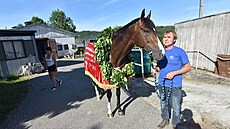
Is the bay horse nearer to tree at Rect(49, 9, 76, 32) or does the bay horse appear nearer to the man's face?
the man's face

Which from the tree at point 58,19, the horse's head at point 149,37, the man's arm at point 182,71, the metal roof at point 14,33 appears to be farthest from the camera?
the tree at point 58,19

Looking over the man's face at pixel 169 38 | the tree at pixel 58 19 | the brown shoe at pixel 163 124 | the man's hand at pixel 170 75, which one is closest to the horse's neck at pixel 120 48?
the man's face at pixel 169 38

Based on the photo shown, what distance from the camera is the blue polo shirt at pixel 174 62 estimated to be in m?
2.23

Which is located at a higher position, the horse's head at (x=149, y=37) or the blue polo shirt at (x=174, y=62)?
the horse's head at (x=149, y=37)

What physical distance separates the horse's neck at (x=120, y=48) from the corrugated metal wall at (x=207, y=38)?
6.45 m

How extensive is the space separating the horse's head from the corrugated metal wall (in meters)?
6.57

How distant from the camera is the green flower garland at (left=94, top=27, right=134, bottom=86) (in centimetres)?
301

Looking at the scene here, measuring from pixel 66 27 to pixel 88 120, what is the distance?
5352 centimetres

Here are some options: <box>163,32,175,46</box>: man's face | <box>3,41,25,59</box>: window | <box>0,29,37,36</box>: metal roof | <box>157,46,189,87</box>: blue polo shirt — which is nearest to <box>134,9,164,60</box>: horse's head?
<box>163,32,175,46</box>: man's face

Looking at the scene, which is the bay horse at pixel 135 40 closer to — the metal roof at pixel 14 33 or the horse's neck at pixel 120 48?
the horse's neck at pixel 120 48

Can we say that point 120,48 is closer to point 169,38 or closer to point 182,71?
point 169,38

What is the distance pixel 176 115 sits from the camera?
8.09ft

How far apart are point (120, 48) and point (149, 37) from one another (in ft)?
2.56

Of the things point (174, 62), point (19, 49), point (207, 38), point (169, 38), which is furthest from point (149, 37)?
point (19, 49)
